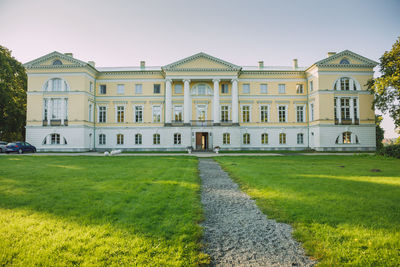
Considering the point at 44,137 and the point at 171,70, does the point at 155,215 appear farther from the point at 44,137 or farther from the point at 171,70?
the point at 44,137

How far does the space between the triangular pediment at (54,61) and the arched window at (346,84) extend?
3589 cm

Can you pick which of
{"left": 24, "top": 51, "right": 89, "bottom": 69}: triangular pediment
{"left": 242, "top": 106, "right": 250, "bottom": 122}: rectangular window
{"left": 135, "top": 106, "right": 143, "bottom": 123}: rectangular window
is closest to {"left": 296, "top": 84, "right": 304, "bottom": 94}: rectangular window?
{"left": 242, "top": 106, "right": 250, "bottom": 122}: rectangular window

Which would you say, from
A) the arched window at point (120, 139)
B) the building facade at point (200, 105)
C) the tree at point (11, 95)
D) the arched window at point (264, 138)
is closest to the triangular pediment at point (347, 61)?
the building facade at point (200, 105)

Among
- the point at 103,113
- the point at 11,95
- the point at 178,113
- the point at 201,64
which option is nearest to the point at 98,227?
the point at 178,113

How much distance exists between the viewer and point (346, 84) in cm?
3253

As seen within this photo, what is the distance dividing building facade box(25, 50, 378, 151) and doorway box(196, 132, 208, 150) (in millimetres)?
154

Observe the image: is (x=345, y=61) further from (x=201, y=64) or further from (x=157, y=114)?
(x=157, y=114)

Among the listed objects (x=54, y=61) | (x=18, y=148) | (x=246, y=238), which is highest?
(x=54, y=61)

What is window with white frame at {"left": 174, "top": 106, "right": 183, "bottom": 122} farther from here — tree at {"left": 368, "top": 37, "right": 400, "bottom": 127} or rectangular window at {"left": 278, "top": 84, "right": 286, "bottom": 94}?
tree at {"left": 368, "top": 37, "right": 400, "bottom": 127}

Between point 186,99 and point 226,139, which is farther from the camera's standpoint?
point 186,99

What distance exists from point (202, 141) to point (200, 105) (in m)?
5.68

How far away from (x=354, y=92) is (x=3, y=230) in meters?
38.7

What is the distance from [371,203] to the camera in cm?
554

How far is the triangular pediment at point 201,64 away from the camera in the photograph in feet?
110
